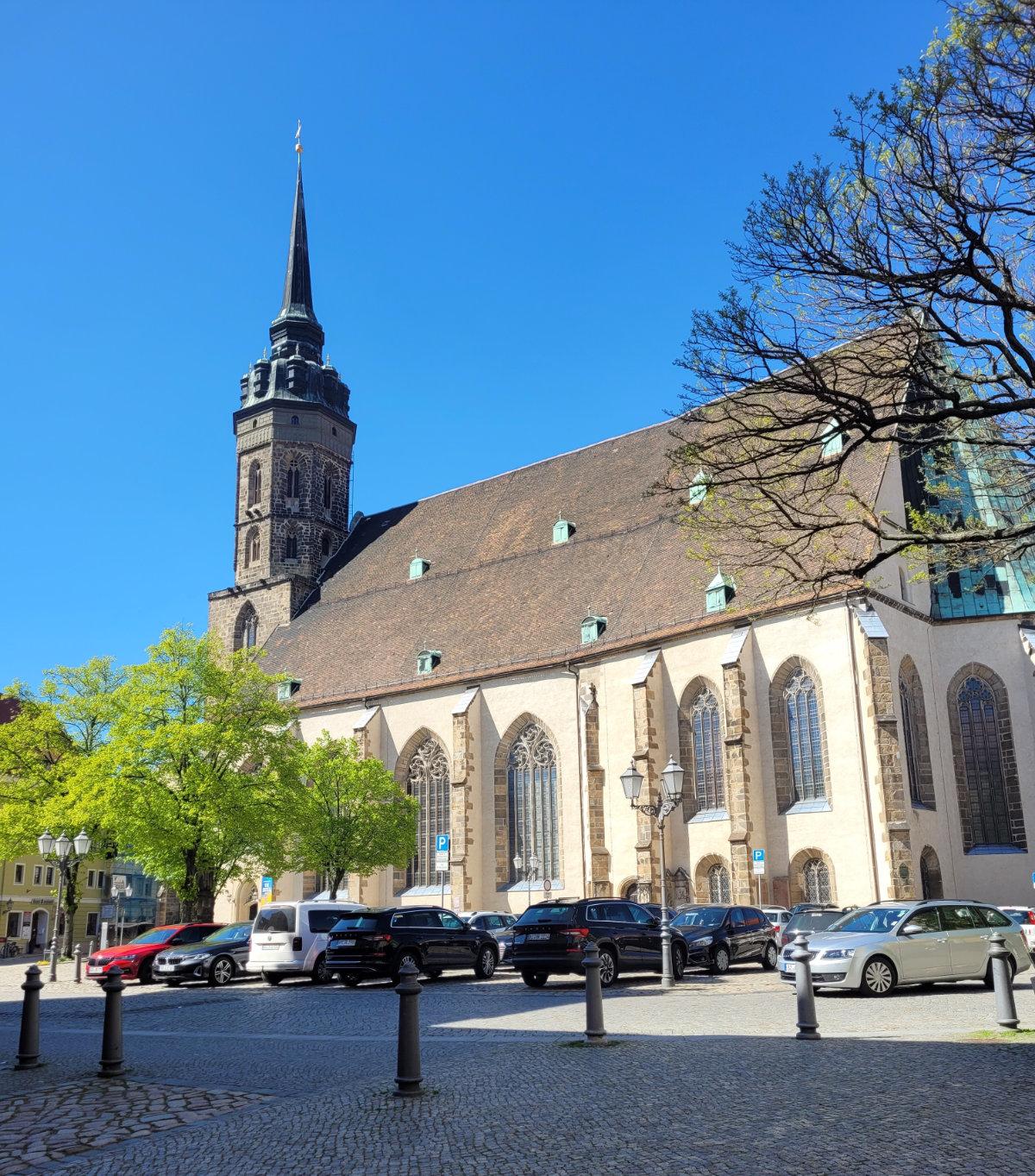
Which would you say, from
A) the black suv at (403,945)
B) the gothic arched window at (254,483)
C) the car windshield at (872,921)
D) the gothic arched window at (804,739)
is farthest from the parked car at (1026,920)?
the gothic arched window at (254,483)

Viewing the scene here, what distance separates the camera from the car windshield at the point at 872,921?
17.0 m

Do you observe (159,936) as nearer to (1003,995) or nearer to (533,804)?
(533,804)

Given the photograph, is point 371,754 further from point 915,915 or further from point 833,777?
point 915,915

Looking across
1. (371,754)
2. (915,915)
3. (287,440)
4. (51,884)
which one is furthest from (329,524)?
(915,915)

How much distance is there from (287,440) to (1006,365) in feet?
151

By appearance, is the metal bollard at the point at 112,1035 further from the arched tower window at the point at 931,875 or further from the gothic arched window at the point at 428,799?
the gothic arched window at the point at 428,799

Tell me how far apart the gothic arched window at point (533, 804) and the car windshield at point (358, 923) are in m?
15.8

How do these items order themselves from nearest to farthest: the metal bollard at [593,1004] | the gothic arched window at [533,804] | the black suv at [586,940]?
the metal bollard at [593,1004] < the black suv at [586,940] < the gothic arched window at [533,804]

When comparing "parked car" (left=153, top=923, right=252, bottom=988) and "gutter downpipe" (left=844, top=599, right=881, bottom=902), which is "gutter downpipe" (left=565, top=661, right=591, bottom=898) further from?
"parked car" (left=153, top=923, right=252, bottom=988)

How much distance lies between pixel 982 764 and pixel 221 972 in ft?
70.1

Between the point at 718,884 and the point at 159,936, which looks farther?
the point at 718,884

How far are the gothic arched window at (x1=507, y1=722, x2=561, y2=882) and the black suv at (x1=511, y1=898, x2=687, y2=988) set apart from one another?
1711cm

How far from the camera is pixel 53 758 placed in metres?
37.9

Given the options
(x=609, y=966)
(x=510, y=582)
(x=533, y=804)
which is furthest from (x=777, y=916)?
(x=510, y=582)
